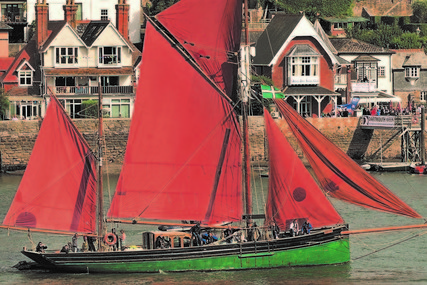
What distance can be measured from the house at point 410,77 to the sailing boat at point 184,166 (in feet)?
252

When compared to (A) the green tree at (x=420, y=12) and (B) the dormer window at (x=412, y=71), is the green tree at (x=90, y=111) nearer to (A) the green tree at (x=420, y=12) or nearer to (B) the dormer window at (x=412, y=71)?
(B) the dormer window at (x=412, y=71)

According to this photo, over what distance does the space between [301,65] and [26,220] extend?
62440mm

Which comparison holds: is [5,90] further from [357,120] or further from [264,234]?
[264,234]

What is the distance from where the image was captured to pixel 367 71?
13275 centimetres

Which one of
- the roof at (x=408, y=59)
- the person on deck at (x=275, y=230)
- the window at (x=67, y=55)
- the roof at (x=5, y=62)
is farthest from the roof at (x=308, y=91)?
the person on deck at (x=275, y=230)

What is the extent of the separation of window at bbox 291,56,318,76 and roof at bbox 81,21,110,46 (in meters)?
16.9

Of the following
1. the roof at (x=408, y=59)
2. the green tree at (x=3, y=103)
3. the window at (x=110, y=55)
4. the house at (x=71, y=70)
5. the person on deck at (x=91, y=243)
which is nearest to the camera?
the person on deck at (x=91, y=243)

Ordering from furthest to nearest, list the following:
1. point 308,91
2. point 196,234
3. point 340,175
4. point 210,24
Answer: point 308,91 < point 210,24 < point 340,175 < point 196,234

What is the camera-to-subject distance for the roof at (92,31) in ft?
396

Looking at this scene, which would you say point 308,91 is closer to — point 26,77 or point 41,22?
point 41,22

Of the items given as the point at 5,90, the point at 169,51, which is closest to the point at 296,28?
the point at 5,90

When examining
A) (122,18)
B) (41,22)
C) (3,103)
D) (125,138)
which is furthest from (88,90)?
(122,18)

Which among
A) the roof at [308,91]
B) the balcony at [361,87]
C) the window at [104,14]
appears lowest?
the roof at [308,91]

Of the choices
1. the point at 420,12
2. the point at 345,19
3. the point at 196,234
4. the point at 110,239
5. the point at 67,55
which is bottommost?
the point at 110,239
